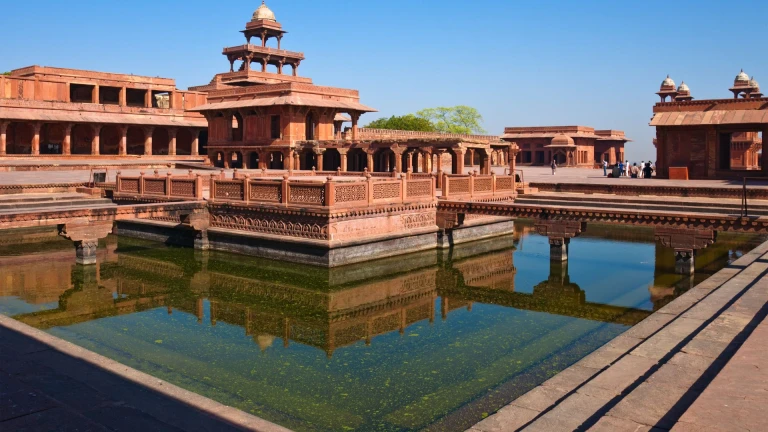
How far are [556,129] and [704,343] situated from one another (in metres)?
55.6

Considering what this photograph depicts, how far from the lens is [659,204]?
68.7 feet

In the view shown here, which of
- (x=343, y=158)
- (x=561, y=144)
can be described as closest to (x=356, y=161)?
(x=343, y=158)

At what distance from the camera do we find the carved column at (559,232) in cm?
1686

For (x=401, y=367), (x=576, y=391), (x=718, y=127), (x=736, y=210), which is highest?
(x=718, y=127)

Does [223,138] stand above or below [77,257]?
above

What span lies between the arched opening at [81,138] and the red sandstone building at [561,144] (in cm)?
3527

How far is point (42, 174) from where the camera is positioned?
31234 mm

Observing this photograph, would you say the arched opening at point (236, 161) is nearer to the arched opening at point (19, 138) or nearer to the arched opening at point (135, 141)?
the arched opening at point (135, 141)

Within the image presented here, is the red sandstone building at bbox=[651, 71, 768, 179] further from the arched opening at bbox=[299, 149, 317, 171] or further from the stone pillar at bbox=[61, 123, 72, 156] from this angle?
the stone pillar at bbox=[61, 123, 72, 156]

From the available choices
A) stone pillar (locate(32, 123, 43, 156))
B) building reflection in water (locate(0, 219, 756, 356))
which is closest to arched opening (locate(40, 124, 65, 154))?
stone pillar (locate(32, 123, 43, 156))

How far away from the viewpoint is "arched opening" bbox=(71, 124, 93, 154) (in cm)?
4349

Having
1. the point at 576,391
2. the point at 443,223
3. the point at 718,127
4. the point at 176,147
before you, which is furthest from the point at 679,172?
the point at 176,147

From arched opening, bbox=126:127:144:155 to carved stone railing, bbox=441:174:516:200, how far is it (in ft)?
101

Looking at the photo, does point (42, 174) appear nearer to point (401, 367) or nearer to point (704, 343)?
point (401, 367)
